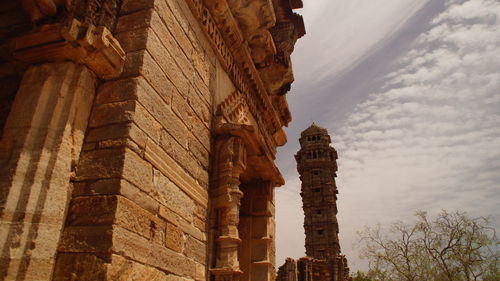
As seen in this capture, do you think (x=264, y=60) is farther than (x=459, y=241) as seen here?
No

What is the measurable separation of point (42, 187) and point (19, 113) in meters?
0.54

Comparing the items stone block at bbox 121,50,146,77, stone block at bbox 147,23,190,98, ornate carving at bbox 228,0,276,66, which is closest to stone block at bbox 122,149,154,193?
stone block at bbox 121,50,146,77

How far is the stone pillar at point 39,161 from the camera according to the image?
1.90m

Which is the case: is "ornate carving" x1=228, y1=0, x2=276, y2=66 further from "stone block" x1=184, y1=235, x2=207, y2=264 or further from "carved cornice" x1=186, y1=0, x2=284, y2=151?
"stone block" x1=184, y1=235, x2=207, y2=264

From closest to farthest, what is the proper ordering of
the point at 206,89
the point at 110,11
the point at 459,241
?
the point at 110,11, the point at 206,89, the point at 459,241

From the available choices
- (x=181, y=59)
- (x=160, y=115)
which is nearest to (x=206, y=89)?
(x=181, y=59)

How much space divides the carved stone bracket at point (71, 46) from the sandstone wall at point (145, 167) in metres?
0.21

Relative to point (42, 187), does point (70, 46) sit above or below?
above

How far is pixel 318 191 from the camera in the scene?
40094 millimetres

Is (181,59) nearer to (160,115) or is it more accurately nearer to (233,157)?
(160,115)

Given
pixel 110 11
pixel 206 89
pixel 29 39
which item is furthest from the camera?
pixel 206 89

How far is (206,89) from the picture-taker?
3.96 m

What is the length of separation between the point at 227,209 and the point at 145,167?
145 cm

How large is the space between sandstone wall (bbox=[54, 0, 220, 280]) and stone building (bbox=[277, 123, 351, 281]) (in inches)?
1131
